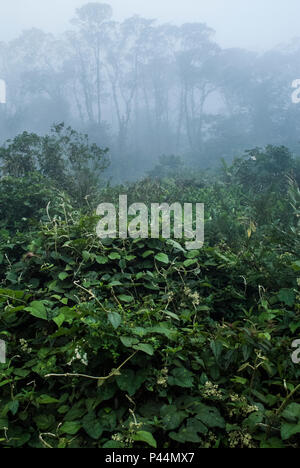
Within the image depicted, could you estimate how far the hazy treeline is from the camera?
44125 millimetres

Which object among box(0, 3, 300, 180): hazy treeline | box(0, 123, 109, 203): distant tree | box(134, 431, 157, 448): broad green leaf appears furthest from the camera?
box(0, 3, 300, 180): hazy treeline

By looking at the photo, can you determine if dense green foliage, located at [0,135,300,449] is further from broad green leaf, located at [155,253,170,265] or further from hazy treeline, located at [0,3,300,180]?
hazy treeline, located at [0,3,300,180]

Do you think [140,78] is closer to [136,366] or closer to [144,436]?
[136,366]

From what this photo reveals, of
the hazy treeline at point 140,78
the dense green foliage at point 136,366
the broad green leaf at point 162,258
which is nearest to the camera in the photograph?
the dense green foliage at point 136,366

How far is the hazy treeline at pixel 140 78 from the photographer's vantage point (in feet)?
145

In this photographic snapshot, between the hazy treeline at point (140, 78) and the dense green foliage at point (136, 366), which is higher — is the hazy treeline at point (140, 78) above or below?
above

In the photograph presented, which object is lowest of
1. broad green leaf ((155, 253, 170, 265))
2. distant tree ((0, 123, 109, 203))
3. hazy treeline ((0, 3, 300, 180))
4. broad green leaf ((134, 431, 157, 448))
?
broad green leaf ((134, 431, 157, 448))

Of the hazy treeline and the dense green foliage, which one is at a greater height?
the hazy treeline

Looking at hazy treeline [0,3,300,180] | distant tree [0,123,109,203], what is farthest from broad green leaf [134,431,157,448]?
hazy treeline [0,3,300,180]

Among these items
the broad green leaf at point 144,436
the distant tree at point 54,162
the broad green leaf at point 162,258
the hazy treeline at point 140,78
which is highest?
the hazy treeline at point 140,78

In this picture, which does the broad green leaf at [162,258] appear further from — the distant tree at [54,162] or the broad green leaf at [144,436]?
the distant tree at [54,162]

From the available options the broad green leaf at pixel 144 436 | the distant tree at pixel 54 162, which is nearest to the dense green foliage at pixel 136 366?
the broad green leaf at pixel 144 436
